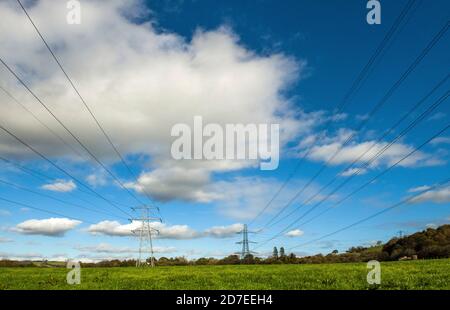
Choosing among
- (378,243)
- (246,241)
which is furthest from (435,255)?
(378,243)

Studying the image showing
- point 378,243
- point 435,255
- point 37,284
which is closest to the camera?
point 37,284

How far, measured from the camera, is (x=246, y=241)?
11962 centimetres
